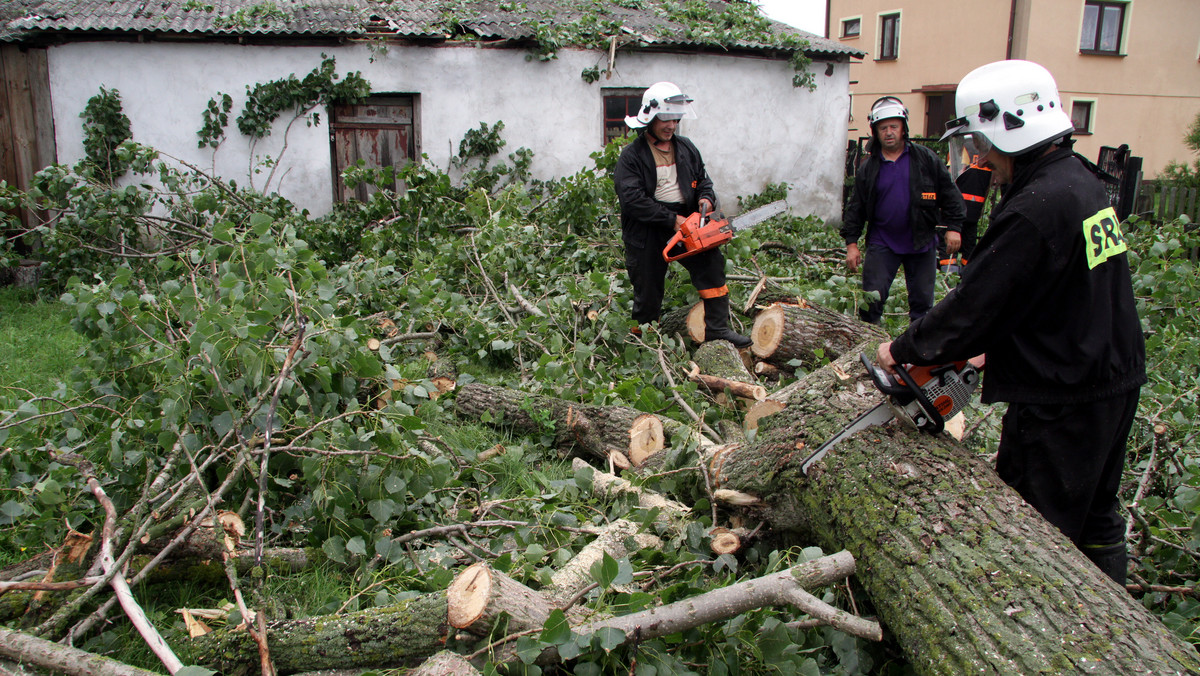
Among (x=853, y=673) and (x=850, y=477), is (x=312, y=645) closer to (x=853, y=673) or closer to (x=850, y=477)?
(x=853, y=673)

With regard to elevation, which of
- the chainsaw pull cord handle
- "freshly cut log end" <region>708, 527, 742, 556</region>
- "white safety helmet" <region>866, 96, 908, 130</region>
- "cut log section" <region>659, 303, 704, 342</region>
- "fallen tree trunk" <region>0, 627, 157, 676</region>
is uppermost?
"white safety helmet" <region>866, 96, 908, 130</region>

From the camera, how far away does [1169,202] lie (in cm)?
1038

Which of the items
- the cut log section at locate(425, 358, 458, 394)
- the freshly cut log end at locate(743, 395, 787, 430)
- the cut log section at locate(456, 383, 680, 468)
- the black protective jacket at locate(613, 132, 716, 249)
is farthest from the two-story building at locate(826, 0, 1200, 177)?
the cut log section at locate(456, 383, 680, 468)

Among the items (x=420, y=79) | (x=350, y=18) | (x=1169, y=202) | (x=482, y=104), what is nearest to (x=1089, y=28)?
(x=1169, y=202)

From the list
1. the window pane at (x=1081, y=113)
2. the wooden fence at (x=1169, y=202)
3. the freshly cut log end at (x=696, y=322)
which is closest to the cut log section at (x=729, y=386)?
the freshly cut log end at (x=696, y=322)

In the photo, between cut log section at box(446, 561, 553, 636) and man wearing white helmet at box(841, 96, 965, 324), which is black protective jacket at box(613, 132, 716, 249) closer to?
man wearing white helmet at box(841, 96, 965, 324)

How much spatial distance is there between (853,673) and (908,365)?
954 mm

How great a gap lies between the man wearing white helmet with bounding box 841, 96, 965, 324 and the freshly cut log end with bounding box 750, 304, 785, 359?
838 mm

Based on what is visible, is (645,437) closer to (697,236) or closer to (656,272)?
(697,236)

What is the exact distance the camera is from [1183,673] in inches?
59.8

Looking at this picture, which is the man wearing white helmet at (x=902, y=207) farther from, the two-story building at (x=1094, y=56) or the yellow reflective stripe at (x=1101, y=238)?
the two-story building at (x=1094, y=56)

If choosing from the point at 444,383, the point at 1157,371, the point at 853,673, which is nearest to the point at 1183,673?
the point at 853,673

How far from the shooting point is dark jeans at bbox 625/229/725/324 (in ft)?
15.4

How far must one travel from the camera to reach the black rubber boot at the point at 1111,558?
2352 mm
